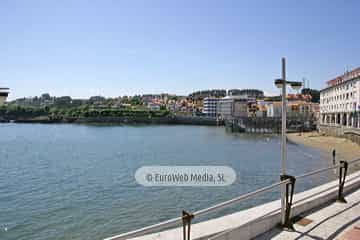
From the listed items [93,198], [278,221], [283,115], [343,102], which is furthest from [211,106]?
[278,221]

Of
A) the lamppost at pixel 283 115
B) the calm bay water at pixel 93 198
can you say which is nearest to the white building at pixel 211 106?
the calm bay water at pixel 93 198

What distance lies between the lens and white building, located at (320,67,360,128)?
52500 millimetres

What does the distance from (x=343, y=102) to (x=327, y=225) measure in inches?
2529

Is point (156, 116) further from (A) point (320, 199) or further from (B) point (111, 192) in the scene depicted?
(A) point (320, 199)

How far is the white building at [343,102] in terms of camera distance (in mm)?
52500

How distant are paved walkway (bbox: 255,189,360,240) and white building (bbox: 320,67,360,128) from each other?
178 ft

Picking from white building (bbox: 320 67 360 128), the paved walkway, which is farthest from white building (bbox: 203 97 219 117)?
the paved walkway

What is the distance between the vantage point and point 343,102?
59344 mm

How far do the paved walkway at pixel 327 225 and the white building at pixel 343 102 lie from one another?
5430cm

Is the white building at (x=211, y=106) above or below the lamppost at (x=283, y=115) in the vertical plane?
above

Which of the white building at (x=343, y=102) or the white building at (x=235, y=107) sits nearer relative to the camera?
the white building at (x=343, y=102)

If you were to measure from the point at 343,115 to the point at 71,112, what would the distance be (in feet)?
465

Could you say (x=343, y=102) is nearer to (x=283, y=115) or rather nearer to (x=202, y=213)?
(x=283, y=115)

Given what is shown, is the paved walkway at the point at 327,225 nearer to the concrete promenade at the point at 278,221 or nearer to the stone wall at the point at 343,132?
the concrete promenade at the point at 278,221
